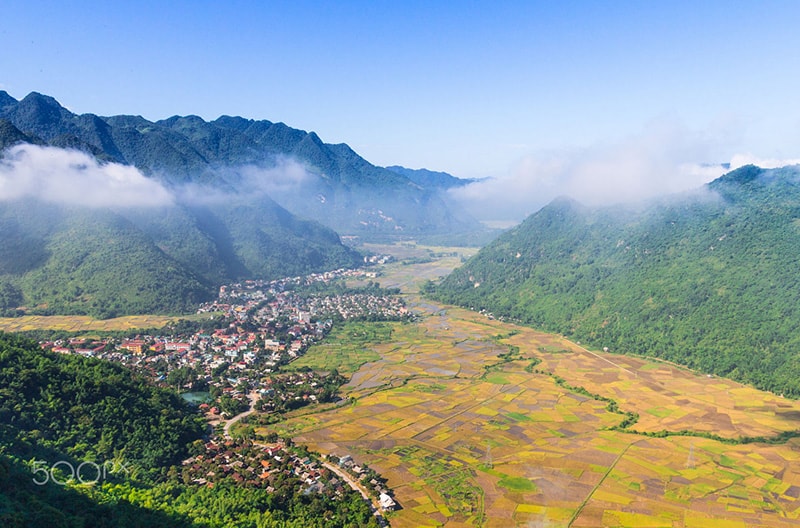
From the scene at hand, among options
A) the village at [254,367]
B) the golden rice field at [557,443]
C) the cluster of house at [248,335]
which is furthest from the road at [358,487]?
the cluster of house at [248,335]

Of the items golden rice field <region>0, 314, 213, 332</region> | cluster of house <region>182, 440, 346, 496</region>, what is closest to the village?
cluster of house <region>182, 440, 346, 496</region>

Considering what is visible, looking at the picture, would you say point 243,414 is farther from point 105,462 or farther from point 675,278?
point 675,278

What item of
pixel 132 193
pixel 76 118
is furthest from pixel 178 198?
pixel 76 118

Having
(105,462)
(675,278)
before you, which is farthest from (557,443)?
(675,278)

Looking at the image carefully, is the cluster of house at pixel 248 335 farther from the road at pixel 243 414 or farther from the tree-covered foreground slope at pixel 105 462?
the tree-covered foreground slope at pixel 105 462

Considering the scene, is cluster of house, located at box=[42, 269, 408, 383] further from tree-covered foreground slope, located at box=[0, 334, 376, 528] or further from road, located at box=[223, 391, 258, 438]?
tree-covered foreground slope, located at box=[0, 334, 376, 528]

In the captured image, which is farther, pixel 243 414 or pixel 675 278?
pixel 675 278
